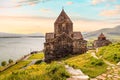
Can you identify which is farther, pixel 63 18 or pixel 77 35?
pixel 77 35

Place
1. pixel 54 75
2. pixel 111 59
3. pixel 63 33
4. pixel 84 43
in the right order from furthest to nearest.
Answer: pixel 84 43 → pixel 63 33 → pixel 111 59 → pixel 54 75

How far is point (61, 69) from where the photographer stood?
8.68 metres

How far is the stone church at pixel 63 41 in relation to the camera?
5519 cm

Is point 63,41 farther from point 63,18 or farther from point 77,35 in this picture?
point 63,18

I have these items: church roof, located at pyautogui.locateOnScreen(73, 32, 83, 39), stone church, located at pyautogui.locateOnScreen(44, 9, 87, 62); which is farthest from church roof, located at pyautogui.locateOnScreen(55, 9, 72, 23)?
church roof, located at pyautogui.locateOnScreen(73, 32, 83, 39)

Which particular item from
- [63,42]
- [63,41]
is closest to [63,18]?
[63,41]

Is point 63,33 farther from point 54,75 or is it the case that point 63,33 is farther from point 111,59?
point 54,75

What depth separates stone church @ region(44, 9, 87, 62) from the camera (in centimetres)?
5519

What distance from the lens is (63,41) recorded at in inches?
2181

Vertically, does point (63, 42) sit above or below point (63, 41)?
below

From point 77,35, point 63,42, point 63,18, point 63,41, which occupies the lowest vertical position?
point 63,42

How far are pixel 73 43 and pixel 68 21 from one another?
5.93 m

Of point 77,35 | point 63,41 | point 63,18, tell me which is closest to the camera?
point 63,41

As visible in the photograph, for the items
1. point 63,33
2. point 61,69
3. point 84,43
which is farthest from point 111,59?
point 84,43
